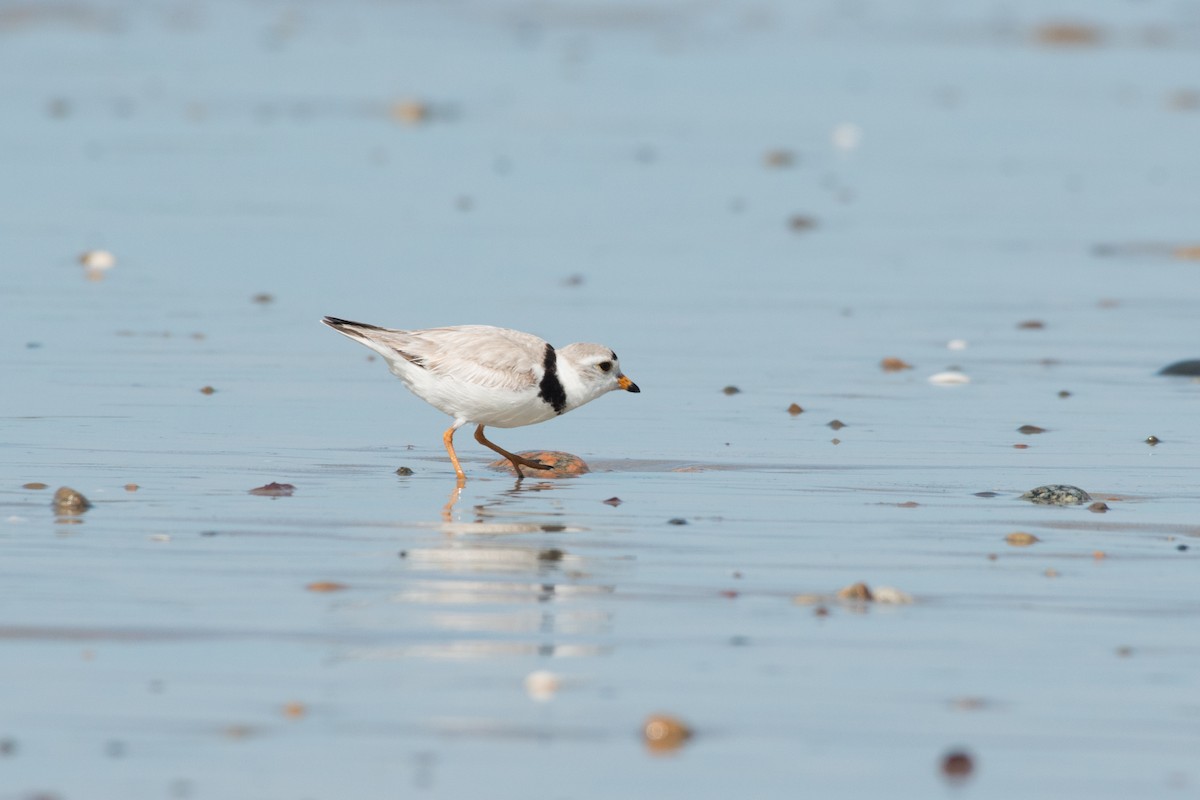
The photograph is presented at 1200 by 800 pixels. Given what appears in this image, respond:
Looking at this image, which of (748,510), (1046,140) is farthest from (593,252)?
(1046,140)

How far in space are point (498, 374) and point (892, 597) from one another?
255cm

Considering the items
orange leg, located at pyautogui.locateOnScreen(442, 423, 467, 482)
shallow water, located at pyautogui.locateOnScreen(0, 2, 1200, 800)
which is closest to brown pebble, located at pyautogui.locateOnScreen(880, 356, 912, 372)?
shallow water, located at pyautogui.locateOnScreen(0, 2, 1200, 800)

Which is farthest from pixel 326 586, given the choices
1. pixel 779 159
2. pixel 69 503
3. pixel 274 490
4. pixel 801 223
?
pixel 779 159

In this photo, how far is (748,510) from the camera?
23.5 feet

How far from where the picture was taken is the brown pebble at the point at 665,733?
452 centimetres

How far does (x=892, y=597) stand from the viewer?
5750 millimetres

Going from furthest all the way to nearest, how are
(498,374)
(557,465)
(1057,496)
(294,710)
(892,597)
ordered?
(557,465) → (498,374) → (1057,496) → (892,597) → (294,710)

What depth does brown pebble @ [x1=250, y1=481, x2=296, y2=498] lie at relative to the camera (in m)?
7.27

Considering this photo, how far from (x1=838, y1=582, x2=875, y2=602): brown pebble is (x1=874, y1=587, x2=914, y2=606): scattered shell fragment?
23 millimetres

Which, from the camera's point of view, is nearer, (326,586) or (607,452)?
(326,586)

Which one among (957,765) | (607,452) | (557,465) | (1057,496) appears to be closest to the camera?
(957,765)

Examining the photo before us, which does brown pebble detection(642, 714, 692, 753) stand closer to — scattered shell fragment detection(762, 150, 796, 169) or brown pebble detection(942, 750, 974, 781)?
brown pebble detection(942, 750, 974, 781)

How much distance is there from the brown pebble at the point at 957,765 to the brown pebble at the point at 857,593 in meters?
1.41

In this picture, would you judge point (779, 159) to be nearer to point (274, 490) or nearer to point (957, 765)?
point (274, 490)
